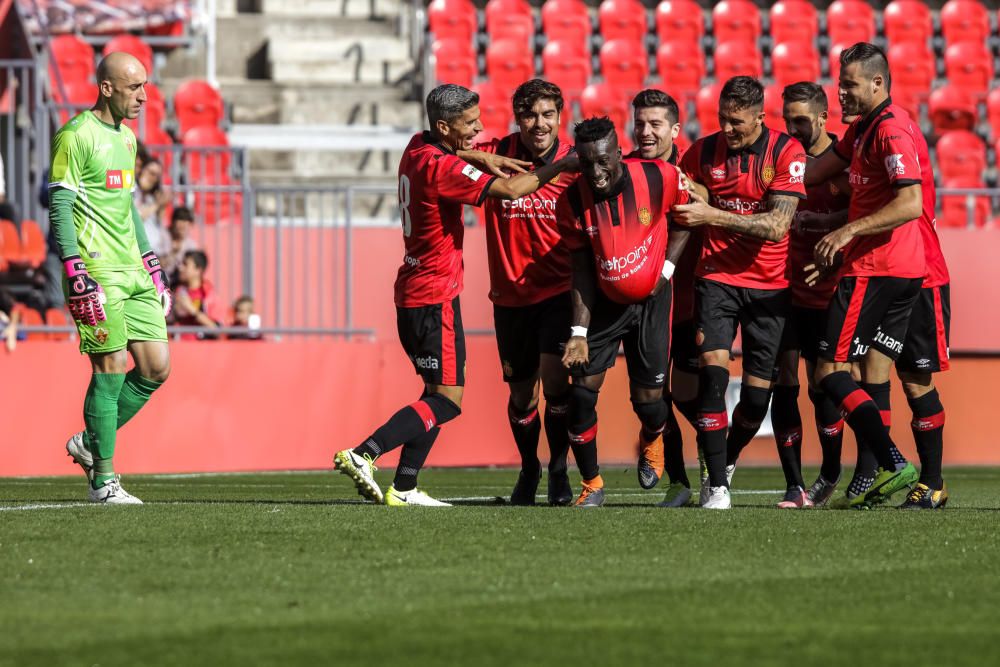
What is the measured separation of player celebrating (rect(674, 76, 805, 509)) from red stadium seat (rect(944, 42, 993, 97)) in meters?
13.2

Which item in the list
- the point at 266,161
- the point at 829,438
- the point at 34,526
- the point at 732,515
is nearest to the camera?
the point at 34,526

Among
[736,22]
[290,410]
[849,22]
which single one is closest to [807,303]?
[290,410]

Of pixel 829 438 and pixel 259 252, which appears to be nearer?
pixel 829 438

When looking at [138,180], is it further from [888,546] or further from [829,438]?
[888,546]

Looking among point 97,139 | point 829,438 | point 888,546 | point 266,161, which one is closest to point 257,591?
point 888,546

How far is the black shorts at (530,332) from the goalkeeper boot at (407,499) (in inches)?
29.2

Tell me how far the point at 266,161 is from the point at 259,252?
477cm

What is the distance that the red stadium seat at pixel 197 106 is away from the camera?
17844mm

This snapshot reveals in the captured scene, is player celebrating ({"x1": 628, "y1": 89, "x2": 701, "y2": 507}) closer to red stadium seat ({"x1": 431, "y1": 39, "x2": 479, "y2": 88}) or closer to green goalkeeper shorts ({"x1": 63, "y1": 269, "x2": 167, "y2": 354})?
green goalkeeper shorts ({"x1": 63, "y1": 269, "x2": 167, "y2": 354})

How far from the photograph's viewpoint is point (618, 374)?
13320mm

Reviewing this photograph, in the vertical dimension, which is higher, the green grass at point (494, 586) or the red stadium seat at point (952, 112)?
the red stadium seat at point (952, 112)

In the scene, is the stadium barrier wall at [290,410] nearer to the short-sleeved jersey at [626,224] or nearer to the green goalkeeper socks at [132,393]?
the green goalkeeper socks at [132,393]

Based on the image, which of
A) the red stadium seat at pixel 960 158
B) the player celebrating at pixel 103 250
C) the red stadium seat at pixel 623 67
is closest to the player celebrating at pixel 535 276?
the player celebrating at pixel 103 250

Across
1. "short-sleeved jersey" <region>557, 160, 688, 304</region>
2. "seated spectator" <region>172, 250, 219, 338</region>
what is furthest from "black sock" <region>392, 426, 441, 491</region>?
"seated spectator" <region>172, 250, 219, 338</region>
